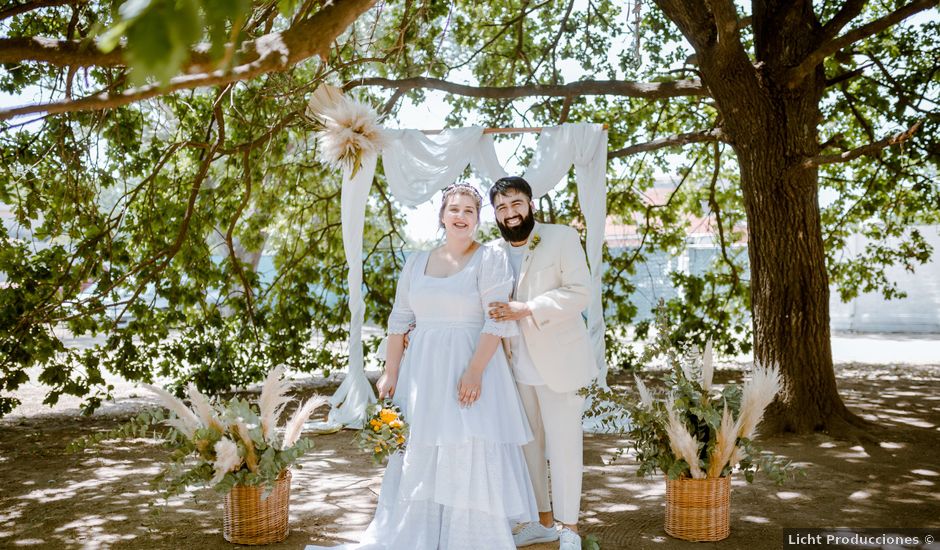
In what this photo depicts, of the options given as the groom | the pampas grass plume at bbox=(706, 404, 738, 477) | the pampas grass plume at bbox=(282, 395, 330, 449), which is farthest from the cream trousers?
the pampas grass plume at bbox=(282, 395, 330, 449)

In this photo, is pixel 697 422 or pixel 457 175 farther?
pixel 457 175

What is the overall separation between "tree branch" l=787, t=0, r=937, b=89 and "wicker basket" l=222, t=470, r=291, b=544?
4.47m

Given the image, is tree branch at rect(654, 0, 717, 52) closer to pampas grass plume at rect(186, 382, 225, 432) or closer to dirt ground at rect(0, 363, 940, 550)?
dirt ground at rect(0, 363, 940, 550)

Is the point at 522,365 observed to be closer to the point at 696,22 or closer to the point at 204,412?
the point at 204,412

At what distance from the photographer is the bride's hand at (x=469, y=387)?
299 cm

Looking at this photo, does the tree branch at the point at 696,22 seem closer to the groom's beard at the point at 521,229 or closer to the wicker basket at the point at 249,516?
the groom's beard at the point at 521,229

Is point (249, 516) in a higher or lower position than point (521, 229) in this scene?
lower

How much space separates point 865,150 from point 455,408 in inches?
120

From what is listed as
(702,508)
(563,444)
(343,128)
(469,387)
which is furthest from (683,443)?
(343,128)

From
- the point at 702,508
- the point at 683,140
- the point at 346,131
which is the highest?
the point at 683,140

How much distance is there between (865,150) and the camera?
436cm

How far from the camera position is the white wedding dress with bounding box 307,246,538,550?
3.00 meters

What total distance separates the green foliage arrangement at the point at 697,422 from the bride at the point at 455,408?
19.5 inches

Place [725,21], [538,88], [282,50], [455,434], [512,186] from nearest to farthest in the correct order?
[282,50]
[455,434]
[512,186]
[725,21]
[538,88]
